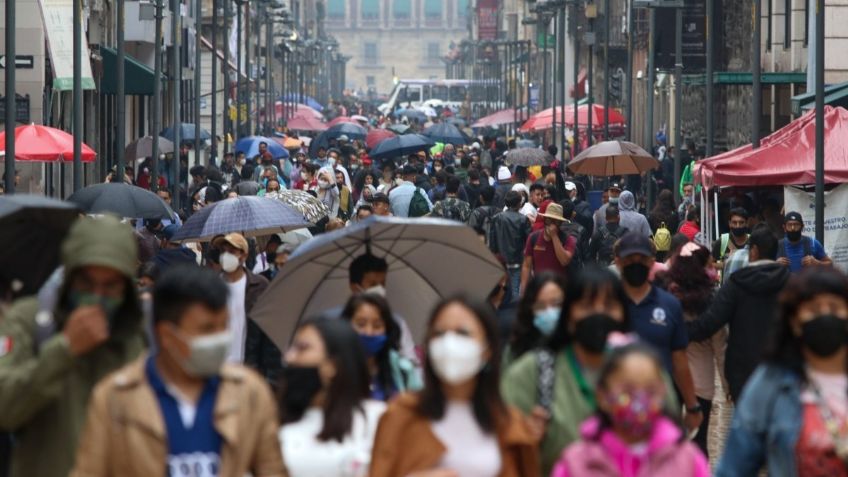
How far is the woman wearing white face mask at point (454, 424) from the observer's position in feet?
22.0

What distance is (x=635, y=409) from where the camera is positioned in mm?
6160

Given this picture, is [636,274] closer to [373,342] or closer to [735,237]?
[373,342]

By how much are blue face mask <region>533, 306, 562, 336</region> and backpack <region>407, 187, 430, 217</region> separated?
600 inches

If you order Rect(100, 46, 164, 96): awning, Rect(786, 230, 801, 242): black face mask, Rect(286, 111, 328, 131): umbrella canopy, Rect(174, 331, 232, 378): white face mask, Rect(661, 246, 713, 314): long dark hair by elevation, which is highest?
Rect(100, 46, 164, 96): awning

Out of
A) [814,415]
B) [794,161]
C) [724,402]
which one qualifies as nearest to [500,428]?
[814,415]

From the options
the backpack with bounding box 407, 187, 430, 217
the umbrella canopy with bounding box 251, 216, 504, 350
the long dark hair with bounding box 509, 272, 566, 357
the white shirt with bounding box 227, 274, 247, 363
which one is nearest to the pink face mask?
the long dark hair with bounding box 509, 272, 566, 357

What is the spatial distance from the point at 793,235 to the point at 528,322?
8.81 m

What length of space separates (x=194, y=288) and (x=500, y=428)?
1048 millimetres

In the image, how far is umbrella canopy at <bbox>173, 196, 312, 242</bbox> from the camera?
1695 cm

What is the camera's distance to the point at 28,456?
6.76 meters

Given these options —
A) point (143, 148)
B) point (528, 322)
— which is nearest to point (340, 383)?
point (528, 322)

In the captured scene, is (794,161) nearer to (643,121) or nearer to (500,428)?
(500,428)

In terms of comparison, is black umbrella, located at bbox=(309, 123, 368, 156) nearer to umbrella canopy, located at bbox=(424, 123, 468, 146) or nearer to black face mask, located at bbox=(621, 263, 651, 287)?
umbrella canopy, located at bbox=(424, 123, 468, 146)

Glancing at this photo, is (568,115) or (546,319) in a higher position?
(546,319)
